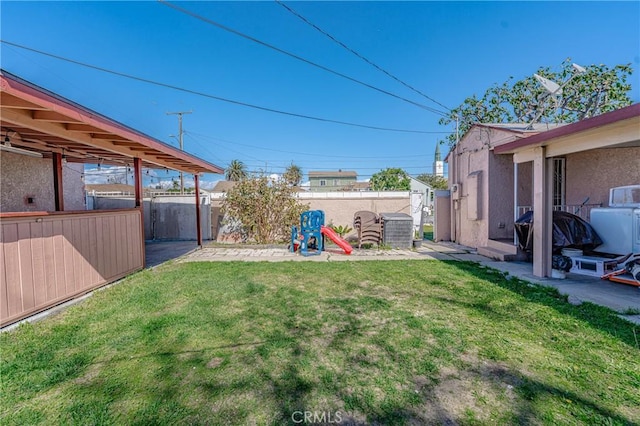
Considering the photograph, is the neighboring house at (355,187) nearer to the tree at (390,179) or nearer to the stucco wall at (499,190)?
the tree at (390,179)


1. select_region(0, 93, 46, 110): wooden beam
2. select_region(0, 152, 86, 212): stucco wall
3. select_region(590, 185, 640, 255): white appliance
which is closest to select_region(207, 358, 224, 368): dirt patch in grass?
select_region(0, 93, 46, 110): wooden beam

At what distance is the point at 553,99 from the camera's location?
13.7 metres

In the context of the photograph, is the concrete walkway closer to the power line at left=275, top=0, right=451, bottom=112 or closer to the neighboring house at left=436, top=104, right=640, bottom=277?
the neighboring house at left=436, top=104, right=640, bottom=277

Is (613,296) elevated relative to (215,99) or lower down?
lower down

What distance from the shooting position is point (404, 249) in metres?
9.09

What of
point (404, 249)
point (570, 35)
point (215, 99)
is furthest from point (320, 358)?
A: point (570, 35)

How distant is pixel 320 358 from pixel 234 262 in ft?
16.4

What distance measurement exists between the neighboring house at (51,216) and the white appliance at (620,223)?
896cm

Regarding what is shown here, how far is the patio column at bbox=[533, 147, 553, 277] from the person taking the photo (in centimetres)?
529

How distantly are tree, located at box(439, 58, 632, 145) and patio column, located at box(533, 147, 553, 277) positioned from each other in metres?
8.89

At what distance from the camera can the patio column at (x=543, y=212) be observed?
5.29 m

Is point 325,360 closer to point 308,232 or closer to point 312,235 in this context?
point 308,232

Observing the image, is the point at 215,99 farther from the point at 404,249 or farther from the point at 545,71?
the point at 545,71

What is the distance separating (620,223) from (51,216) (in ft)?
32.5
